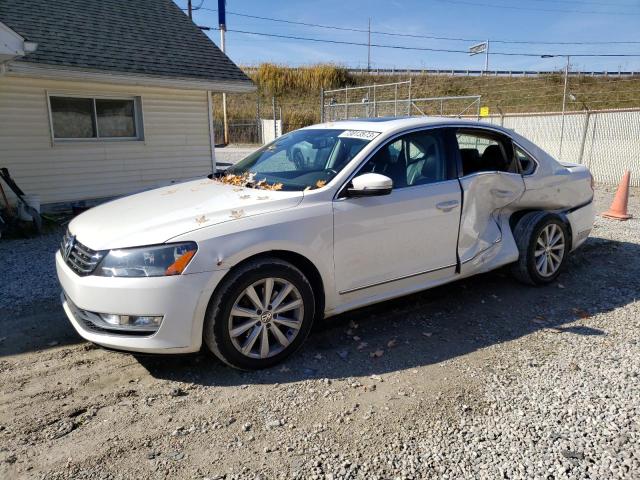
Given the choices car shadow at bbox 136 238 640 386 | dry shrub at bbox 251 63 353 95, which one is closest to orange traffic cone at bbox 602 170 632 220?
car shadow at bbox 136 238 640 386

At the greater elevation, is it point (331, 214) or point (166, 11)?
point (166, 11)

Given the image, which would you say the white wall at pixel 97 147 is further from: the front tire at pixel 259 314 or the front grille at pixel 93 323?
the front tire at pixel 259 314

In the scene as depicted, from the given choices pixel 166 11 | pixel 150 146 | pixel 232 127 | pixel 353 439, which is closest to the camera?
pixel 353 439

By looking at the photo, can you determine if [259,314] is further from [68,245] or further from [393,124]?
[393,124]

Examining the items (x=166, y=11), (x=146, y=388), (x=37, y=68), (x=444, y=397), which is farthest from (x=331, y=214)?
(x=166, y=11)

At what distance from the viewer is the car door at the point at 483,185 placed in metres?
4.34

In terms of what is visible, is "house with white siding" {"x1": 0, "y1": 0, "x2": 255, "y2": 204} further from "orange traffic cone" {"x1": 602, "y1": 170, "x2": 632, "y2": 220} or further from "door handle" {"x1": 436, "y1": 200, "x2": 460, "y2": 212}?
"orange traffic cone" {"x1": 602, "y1": 170, "x2": 632, "y2": 220}

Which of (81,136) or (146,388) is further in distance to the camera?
(81,136)

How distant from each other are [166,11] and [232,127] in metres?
22.2

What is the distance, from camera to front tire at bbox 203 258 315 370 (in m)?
3.18

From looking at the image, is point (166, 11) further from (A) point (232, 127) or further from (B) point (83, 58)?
(A) point (232, 127)

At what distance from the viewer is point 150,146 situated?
10938mm

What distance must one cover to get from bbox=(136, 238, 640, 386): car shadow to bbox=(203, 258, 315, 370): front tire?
0.51ft

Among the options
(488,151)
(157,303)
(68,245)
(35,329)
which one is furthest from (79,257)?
(488,151)
